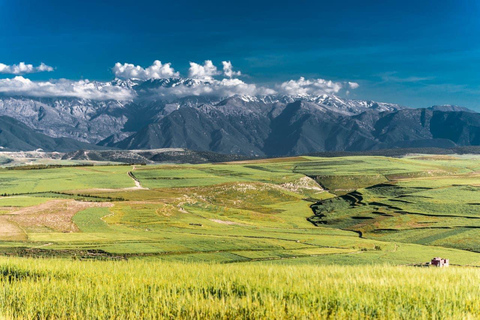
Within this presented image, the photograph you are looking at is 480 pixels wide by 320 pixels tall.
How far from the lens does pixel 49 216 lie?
98938 mm

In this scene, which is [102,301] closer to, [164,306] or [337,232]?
[164,306]

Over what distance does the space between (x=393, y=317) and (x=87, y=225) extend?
3634 inches

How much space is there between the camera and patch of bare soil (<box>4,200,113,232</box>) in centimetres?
8869

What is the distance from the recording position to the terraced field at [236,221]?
68.3m

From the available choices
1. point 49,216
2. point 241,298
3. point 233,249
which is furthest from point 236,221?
point 241,298

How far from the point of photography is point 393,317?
32.8 feet

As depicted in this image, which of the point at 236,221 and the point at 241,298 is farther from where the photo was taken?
the point at 236,221

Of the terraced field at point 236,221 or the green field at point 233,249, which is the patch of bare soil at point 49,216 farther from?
the green field at point 233,249

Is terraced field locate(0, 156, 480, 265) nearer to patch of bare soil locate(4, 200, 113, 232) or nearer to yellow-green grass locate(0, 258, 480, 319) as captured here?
patch of bare soil locate(4, 200, 113, 232)

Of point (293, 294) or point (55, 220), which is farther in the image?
point (55, 220)

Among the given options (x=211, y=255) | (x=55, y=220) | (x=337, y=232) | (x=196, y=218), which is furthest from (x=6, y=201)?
(x=337, y=232)

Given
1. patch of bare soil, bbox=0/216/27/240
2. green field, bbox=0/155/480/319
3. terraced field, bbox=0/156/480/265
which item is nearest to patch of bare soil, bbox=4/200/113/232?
terraced field, bbox=0/156/480/265

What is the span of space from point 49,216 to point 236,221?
169 ft

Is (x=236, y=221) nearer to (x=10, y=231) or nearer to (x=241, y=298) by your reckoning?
(x=10, y=231)
